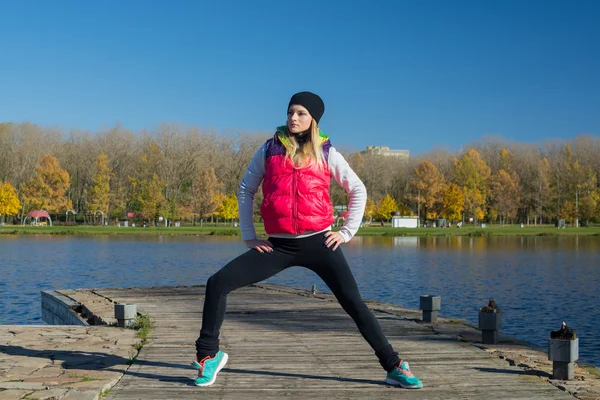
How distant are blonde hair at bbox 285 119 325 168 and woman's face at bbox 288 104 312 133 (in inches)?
2.8

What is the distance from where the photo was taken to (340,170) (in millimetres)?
5859

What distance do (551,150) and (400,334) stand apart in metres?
118

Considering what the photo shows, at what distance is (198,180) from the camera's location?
86500 millimetres

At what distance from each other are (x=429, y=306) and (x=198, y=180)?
7781 cm

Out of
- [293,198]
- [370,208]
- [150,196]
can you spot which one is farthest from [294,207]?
[370,208]

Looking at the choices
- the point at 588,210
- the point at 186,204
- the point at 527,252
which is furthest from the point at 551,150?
the point at 527,252

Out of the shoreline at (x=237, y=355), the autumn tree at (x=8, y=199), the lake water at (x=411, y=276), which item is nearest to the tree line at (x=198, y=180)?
the autumn tree at (x=8, y=199)

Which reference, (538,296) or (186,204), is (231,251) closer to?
(538,296)

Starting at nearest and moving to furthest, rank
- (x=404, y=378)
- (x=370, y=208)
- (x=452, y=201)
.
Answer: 1. (x=404, y=378)
2. (x=452, y=201)
3. (x=370, y=208)

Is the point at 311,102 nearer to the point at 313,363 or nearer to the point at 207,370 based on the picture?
the point at 207,370

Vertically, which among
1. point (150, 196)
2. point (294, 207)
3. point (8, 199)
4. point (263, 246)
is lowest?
point (263, 246)

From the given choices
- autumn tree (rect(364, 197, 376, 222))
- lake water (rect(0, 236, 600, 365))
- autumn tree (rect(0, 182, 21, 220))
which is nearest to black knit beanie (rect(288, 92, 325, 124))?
lake water (rect(0, 236, 600, 365))

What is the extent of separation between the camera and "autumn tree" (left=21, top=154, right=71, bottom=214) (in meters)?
84.8

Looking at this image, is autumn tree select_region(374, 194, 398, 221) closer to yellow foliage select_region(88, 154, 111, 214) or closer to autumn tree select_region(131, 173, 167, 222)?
autumn tree select_region(131, 173, 167, 222)
